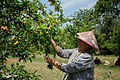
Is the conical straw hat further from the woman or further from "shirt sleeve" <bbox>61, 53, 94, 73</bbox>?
"shirt sleeve" <bbox>61, 53, 94, 73</bbox>

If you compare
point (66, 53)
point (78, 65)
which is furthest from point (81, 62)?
point (66, 53)

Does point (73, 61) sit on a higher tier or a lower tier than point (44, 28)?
lower

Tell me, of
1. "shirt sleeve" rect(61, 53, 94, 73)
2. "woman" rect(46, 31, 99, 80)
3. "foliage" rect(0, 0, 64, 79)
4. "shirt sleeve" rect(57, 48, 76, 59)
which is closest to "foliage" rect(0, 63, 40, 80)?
"foliage" rect(0, 0, 64, 79)

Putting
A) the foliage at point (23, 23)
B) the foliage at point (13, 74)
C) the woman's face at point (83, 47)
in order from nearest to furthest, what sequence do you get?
1. the foliage at point (23, 23)
2. the foliage at point (13, 74)
3. the woman's face at point (83, 47)

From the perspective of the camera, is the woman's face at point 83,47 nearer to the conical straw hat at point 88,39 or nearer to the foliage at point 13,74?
the conical straw hat at point 88,39

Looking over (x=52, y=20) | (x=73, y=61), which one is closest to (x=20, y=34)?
(x=52, y=20)

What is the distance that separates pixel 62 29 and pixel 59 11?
0.25 m

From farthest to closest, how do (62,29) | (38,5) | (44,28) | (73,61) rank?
1. (73,61)
2. (38,5)
3. (62,29)
4. (44,28)

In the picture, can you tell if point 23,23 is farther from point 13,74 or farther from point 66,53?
point 66,53

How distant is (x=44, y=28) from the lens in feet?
10.7

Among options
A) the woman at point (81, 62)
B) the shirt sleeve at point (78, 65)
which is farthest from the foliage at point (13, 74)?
the shirt sleeve at point (78, 65)

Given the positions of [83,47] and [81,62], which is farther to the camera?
[83,47]

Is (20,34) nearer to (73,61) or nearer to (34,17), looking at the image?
(34,17)

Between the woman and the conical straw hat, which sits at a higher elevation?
the conical straw hat
